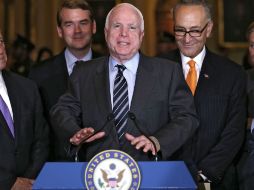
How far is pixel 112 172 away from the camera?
8.39 feet

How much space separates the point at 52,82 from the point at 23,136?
621 mm

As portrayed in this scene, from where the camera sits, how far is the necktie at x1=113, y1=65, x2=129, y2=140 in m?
3.14

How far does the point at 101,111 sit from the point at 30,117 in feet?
2.41

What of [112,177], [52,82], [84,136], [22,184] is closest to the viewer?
[112,177]

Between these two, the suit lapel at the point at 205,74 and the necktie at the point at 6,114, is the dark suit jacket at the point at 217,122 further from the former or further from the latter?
the necktie at the point at 6,114

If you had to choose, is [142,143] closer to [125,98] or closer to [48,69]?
[125,98]

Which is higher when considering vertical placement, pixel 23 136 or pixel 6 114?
pixel 6 114

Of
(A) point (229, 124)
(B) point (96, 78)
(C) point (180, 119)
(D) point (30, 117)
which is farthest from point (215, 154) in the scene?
(D) point (30, 117)

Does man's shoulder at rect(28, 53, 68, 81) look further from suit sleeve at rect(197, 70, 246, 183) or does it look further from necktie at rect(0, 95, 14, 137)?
suit sleeve at rect(197, 70, 246, 183)

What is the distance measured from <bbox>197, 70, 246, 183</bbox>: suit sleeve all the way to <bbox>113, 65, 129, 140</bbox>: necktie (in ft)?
2.31

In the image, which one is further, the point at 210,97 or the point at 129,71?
the point at 210,97

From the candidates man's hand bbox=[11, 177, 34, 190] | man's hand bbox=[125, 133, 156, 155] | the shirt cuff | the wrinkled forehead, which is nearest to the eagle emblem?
man's hand bbox=[125, 133, 156, 155]

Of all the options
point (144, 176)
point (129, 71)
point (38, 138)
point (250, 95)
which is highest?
point (129, 71)

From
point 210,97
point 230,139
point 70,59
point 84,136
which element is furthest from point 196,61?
point 84,136
